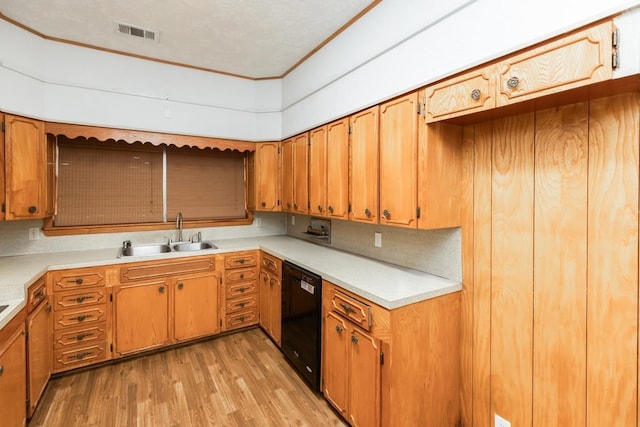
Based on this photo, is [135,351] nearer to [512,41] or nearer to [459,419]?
[459,419]

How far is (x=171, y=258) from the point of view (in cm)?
298

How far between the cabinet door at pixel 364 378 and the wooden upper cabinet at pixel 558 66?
1.45 m

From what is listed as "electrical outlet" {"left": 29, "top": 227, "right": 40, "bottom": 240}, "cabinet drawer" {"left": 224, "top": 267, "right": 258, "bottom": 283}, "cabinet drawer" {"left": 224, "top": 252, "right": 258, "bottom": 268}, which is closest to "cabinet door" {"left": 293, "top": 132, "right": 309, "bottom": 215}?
"cabinet drawer" {"left": 224, "top": 252, "right": 258, "bottom": 268}

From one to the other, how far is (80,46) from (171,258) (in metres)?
2.10

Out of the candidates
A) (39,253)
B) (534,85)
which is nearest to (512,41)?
(534,85)

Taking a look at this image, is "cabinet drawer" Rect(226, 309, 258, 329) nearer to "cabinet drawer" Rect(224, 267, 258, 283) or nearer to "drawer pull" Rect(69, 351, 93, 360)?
"cabinet drawer" Rect(224, 267, 258, 283)

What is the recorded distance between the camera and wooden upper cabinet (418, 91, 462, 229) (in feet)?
6.14

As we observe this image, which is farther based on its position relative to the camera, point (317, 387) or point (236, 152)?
point (236, 152)

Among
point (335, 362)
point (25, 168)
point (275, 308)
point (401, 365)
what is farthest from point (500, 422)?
point (25, 168)

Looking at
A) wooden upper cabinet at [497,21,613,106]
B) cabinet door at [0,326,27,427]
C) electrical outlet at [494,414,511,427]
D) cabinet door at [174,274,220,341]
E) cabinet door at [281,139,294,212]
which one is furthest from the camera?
cabinet door at [281,139,294,212]

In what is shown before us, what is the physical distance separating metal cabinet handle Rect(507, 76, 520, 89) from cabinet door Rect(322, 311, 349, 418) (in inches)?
62.9

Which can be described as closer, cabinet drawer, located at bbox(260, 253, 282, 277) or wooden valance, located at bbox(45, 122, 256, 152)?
wooden valance, located at bbox(45, 122, 256, 152)

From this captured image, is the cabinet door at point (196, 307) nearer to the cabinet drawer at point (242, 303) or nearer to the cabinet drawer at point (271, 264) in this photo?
the cabinet drawer at point (242, 303)

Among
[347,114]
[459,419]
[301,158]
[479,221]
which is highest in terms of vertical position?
[347,114]
